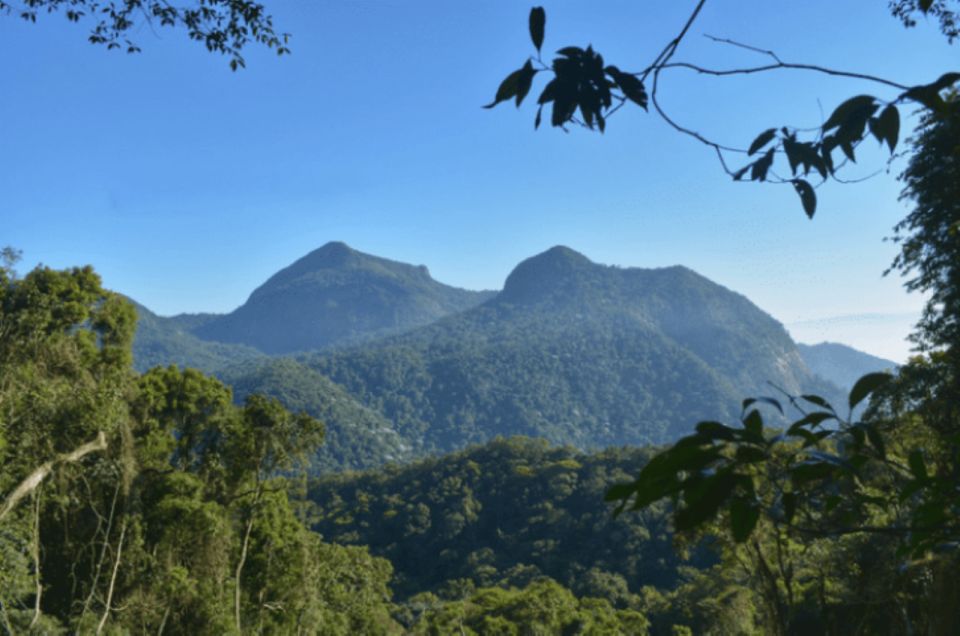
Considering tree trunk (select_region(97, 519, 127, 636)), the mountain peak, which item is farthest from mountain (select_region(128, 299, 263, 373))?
tree trunk (select_region(97, 519, 127, 636))

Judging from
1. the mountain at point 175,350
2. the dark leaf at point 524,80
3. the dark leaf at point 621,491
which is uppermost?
the mountain at point 175,350

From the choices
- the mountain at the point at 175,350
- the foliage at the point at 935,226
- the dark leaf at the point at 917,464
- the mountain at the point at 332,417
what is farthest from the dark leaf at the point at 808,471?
the mountain at the point at 175,350

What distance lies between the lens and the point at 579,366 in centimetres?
14338

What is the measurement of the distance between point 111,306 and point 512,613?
720 inches

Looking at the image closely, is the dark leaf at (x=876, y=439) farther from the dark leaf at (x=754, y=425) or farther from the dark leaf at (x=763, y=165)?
the dark leaf at (x=763, y=165)

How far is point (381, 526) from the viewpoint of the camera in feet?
155

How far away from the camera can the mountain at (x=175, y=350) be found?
15312cm

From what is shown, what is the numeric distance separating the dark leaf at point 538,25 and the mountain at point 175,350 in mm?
155546

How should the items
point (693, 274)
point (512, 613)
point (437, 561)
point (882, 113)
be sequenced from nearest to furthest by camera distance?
point (882, 113) → point (512, 613) → point (437, 561) → point (693, 274)

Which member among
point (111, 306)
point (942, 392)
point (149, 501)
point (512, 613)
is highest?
point (111, 306)

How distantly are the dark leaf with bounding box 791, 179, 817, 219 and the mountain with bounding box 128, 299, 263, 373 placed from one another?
15557 centimetres

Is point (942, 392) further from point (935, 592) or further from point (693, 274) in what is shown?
point (693, 274)

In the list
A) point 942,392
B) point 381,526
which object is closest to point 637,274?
point 381,526

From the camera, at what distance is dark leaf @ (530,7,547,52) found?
795mm
